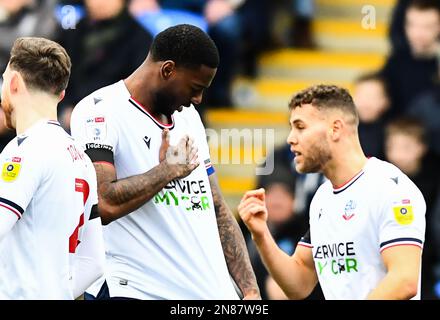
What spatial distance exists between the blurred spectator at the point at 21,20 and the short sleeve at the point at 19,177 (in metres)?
6.65

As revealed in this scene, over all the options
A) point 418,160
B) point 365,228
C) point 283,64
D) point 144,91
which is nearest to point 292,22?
point 283,64

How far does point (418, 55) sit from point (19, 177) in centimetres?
623

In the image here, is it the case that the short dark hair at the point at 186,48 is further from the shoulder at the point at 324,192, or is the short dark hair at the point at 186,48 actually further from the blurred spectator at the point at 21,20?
the blurred spectator at the point at 21,20

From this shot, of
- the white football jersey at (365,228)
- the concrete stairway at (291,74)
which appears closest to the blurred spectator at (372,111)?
the concrete stairway at (291,74)

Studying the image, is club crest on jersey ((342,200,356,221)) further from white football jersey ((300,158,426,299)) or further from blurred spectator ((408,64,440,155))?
blurred spectator ((408,64,440,155))

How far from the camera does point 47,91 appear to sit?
6273 millimetres

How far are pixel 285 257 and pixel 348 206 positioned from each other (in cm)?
51

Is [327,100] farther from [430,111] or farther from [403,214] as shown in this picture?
[430,111]

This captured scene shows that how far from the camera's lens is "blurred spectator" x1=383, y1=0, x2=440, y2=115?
11547 millimetres

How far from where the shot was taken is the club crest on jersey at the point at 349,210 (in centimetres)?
707

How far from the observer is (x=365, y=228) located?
6965 millimetres

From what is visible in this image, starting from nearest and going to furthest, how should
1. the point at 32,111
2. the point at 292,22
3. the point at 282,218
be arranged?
the point at 32,111 < the point at 282,218 < the point at 292,22

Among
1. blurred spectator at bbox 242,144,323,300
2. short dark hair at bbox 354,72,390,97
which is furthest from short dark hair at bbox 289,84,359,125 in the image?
short dark hair at bbox 354,72,390,97
